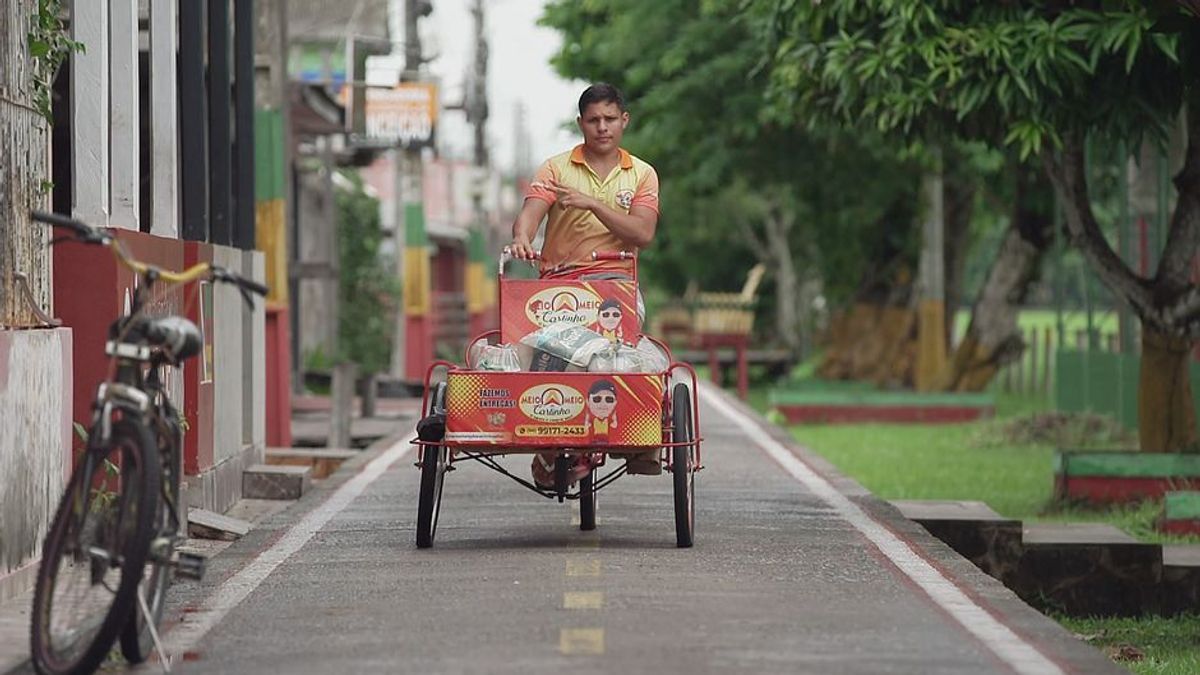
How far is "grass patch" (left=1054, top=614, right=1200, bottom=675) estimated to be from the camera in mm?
10820

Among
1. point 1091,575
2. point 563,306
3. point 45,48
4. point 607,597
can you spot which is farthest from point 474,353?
point 1091,575

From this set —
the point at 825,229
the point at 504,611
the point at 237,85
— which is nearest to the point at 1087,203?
the point at 237,85

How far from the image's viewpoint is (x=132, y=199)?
12.5 m

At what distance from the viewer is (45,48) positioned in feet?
35.8

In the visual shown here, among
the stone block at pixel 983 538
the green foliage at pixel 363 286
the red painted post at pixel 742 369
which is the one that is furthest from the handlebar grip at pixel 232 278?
the red painted post at pixel 742 369

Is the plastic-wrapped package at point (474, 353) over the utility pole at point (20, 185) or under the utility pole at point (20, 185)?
under

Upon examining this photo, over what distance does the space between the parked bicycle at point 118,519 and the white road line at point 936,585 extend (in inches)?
108

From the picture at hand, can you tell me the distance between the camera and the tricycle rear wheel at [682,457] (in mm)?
10977

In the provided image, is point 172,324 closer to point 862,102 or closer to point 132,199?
point 132,199

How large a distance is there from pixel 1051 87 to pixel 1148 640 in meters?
4.54

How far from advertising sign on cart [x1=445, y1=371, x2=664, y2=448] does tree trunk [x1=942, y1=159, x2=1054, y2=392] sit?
22.1 metres

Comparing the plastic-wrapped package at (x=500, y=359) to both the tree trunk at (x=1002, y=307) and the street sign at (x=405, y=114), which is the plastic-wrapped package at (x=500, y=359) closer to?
the tree trunk at (x=1002, y=307)

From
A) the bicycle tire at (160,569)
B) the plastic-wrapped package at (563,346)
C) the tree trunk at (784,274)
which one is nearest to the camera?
the bicycle tire at (160,569)

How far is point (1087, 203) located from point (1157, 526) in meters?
3.04
